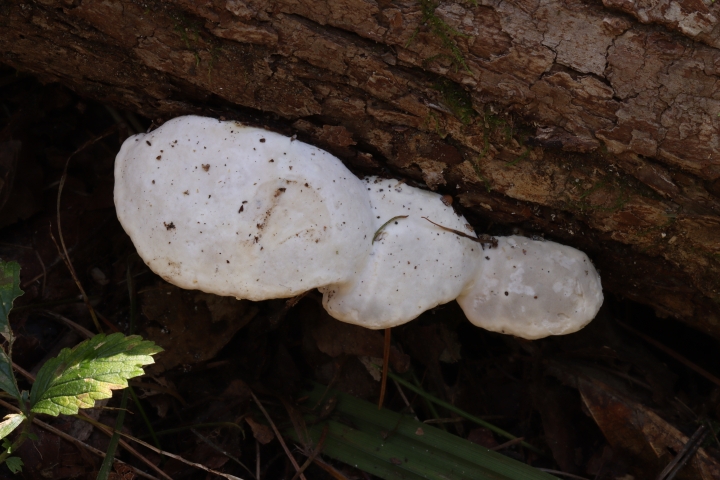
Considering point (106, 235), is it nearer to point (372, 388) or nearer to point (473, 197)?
point (372, 388)

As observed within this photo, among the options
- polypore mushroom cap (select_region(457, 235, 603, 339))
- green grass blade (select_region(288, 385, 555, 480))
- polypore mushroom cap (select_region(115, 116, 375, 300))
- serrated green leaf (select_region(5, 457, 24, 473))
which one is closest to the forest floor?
green grass blade (select_region(288, 385, 555, 480))

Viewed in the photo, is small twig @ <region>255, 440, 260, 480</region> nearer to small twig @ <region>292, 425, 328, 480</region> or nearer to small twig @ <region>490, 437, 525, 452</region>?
small twig @ <region>292, 425, 328, 480</region>

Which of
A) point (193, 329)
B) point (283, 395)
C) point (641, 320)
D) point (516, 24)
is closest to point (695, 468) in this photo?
point (641, 320)

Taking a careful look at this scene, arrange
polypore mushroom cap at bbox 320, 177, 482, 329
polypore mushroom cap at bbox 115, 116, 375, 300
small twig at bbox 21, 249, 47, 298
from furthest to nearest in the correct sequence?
1. small twig at bbox 21, 249, 47, 298
2. polypore mushroom cap at bbox 320, 177, 482, 329
3. polypore mushroom cap at bbox 115, 116, 375, 300

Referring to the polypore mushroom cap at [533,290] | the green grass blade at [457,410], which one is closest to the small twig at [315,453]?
the green grass blade at [457,410]

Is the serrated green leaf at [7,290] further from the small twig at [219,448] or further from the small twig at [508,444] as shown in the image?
the small twig at [508,444]
